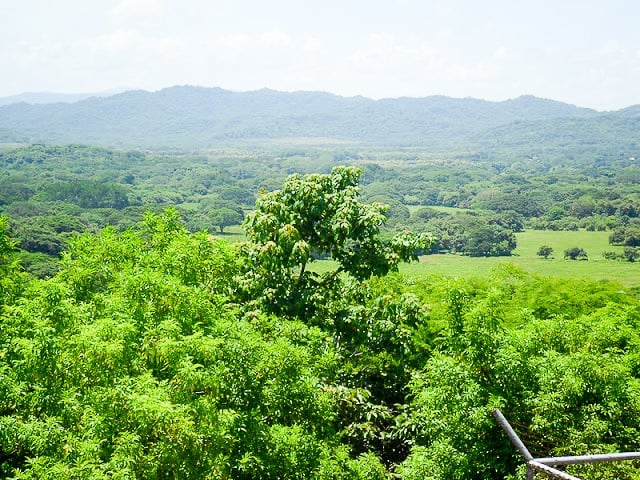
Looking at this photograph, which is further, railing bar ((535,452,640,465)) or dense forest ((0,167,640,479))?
dense forest ((0,167,640,479))

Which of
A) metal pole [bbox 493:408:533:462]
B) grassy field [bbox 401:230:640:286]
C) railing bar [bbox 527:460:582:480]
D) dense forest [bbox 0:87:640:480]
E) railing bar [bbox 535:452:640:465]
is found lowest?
grassy field [bbox 401:230:640:286]

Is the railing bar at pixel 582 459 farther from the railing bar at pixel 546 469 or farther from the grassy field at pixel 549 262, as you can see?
the grassy field at pixel 549 262

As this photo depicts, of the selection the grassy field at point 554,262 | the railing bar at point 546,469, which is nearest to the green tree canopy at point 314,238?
the railing bar at point 546,469

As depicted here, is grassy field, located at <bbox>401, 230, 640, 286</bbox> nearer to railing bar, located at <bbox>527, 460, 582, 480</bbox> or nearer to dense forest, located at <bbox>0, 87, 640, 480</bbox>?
dense forest, located at <bbox>0, 87, 640, 480</bbox>

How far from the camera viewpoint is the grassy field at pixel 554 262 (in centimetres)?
6981

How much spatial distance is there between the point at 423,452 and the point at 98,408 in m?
5.00

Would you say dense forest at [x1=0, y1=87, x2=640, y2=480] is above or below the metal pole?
below

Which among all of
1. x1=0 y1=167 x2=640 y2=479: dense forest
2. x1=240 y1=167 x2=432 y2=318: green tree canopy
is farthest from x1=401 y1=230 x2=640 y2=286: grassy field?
x1=0 y1=167 x2=640 y2=479: dense forest

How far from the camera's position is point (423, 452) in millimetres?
9375

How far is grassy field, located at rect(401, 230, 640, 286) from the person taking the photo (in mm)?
69812

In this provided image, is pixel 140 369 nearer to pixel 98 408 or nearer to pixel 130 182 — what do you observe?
pixel 98 408

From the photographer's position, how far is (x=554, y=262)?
83750mm

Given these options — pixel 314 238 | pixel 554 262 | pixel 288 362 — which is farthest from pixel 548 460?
pixel 554 262

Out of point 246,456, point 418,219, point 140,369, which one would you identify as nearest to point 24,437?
point 140,369
